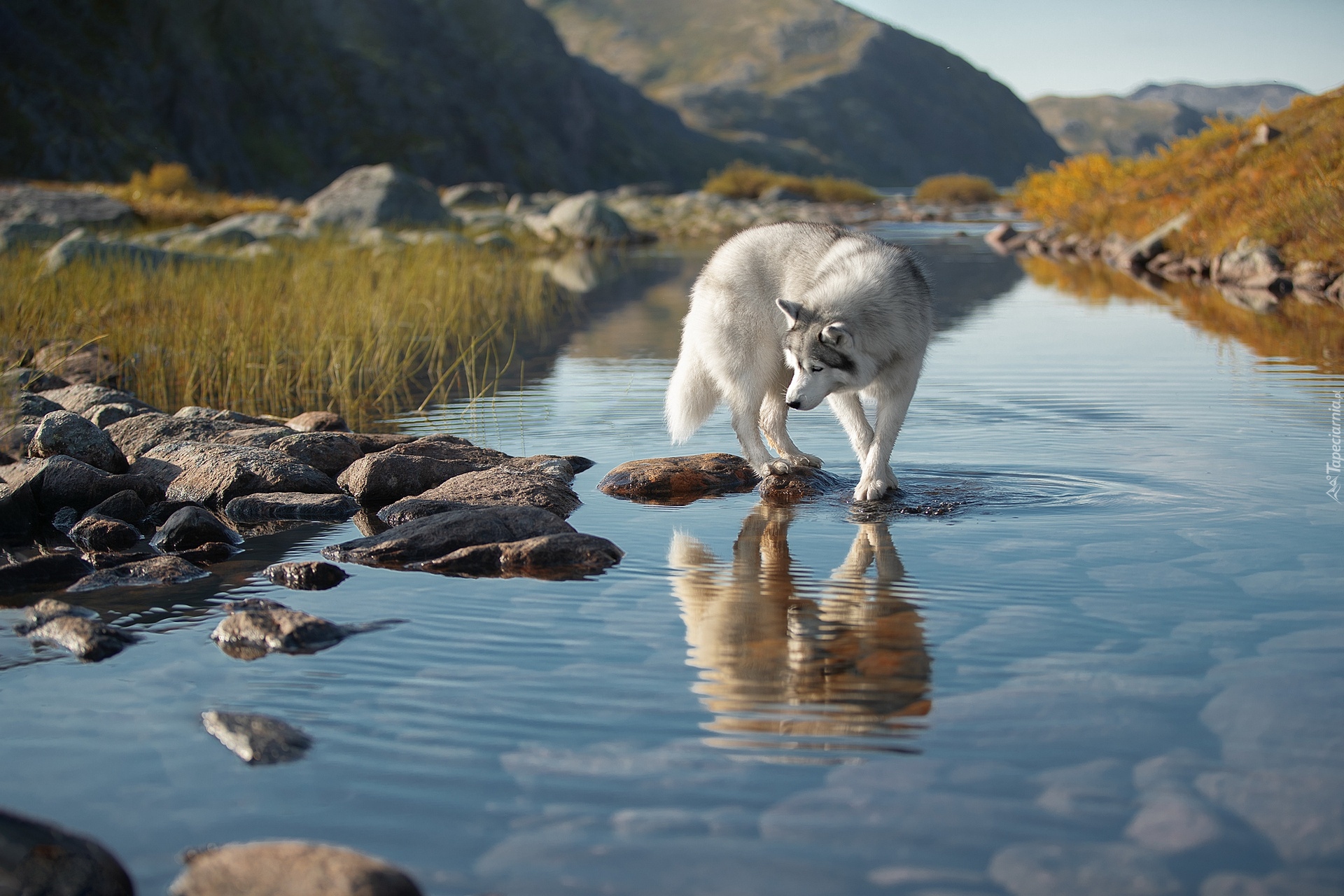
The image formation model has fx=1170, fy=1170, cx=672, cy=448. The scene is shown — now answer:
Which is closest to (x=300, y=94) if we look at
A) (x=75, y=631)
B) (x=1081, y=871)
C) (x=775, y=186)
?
(x=775, y=186)

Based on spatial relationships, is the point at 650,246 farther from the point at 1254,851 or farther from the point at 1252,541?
the point at 1254,851

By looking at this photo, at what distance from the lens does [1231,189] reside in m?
20.1

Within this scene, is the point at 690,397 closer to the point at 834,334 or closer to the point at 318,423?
the point at 834,334

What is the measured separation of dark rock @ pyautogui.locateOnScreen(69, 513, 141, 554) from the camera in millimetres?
5641

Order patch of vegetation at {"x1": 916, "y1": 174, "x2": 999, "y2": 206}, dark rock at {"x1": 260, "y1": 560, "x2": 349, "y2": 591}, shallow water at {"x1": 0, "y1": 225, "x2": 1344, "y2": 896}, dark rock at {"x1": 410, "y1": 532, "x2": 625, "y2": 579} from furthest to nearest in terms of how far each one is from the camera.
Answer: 1. patch of vegetation at {"x1": 916, "y1": 174, "x2": 999, "y2": 206}
2. dark rock at {"x1": 410, "y1": 532, "x2": 625, "y2": 579}
3. dark rock at {"x1": 260, "y1": 560, "x2": 349, "y2": 591}
4. shallow water at {"x1": 0, "y1": 225, "x2": 1344, "y2": 896}

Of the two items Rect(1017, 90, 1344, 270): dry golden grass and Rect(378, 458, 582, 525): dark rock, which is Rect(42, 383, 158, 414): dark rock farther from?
Rect(1017, 90, 1344, 270): dry golden grass

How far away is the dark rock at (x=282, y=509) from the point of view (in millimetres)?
6086

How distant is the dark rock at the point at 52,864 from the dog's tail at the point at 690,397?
4260 mm

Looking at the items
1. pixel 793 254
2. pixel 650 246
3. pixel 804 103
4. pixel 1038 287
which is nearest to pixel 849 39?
pixel 804 103

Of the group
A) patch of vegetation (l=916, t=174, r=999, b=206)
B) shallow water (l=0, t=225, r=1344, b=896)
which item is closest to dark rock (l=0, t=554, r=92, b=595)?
shallow water (l=0, t=225, r=1344, b=896)

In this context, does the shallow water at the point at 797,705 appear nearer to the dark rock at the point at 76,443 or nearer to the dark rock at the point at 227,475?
the dark rock at the point at 227,475

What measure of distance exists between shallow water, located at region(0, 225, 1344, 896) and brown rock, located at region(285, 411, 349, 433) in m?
2.35

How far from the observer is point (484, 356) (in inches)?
472

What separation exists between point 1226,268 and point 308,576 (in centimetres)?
1665
